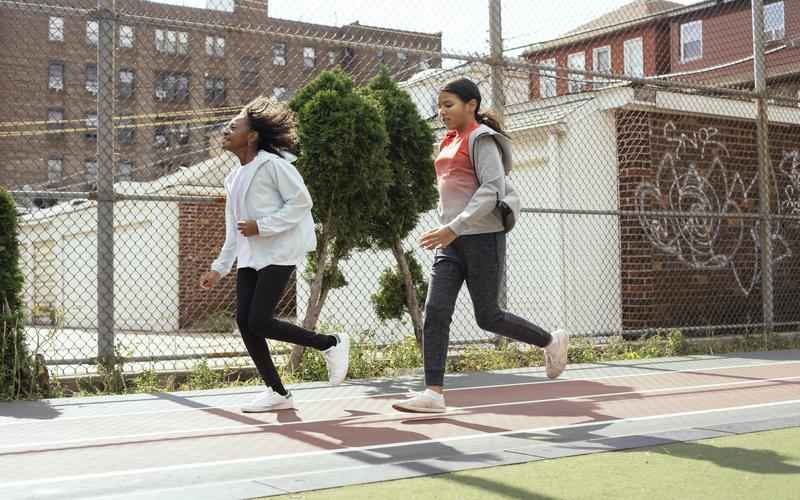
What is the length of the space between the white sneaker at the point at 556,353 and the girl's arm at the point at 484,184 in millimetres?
1287

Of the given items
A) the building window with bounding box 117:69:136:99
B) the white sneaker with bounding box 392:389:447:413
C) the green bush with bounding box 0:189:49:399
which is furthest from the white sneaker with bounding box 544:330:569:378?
the building window with bounding box 117:69:136:99

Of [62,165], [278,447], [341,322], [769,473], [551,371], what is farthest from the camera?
[62,165]

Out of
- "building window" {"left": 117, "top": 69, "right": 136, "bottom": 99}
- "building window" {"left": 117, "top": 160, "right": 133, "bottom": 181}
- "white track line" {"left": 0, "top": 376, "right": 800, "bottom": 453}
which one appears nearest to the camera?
"white track line" {"left": 0, "top": 376, "right": 800, "bottom": 453}

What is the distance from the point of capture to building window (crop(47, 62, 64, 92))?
54.8 meters

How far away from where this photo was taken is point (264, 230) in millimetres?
5699

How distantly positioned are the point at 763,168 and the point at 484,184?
22.9 feet

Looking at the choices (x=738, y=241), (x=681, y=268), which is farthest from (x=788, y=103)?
(x=681, y=268)

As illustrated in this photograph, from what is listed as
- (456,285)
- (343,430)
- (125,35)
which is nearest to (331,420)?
(343,430)

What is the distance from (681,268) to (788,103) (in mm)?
2722

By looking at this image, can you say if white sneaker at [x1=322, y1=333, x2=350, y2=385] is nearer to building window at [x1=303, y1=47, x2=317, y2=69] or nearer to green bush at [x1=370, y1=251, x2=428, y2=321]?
green bush at [x1=370, y1=251, x2=428, y2=321]

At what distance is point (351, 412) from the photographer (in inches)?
237

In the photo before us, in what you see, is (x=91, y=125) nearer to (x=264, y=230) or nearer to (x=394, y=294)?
(x=394, y=294)

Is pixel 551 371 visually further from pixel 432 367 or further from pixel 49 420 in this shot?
pixel 49 420

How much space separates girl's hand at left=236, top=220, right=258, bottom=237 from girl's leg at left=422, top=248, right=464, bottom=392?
1.11 metres
